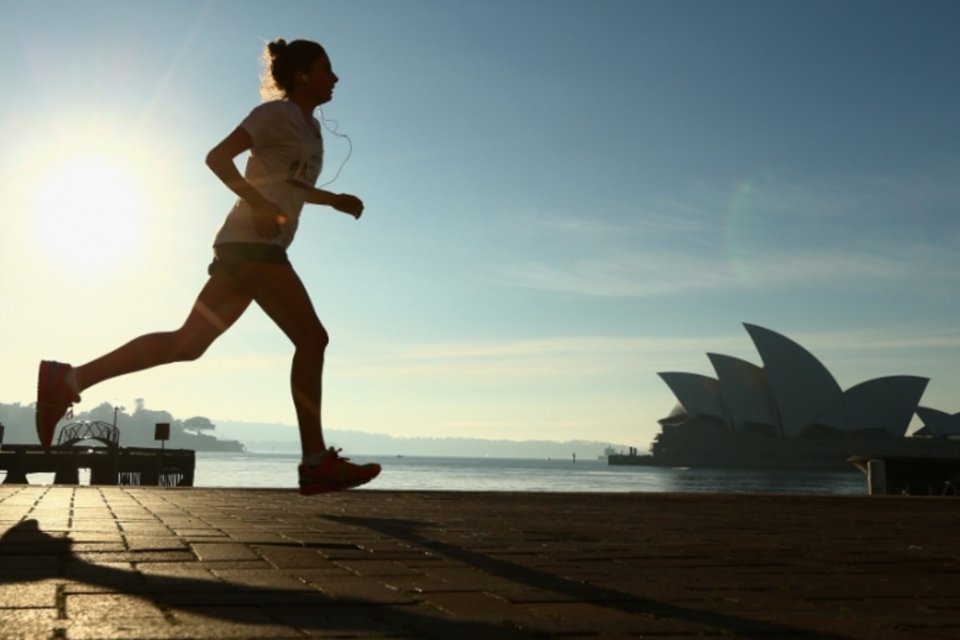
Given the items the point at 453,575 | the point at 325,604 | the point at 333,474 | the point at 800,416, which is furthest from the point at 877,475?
the point at 800,416

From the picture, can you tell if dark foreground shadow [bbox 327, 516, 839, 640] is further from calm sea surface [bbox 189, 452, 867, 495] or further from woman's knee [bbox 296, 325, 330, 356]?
calm sea surface [bbox 189, 452, 867, 495]

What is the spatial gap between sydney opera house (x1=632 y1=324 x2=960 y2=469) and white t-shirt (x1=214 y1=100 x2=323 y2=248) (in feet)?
212

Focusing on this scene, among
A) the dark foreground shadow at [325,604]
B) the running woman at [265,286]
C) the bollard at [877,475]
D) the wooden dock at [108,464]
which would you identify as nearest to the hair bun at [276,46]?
the running woman at [265,286]

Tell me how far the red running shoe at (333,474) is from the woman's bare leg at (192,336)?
65cm

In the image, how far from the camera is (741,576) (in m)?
2.52

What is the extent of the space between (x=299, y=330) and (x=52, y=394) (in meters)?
1.10

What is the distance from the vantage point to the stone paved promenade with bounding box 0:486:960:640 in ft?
5.49

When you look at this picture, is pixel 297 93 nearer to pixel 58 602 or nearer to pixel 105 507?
pixel 105 507

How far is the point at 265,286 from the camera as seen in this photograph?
3.71 metres

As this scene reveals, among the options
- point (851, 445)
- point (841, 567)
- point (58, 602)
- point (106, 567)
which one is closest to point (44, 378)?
point (106, 567)

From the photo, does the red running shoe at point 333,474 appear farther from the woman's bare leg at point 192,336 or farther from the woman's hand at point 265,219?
the woman's hand at point 265,219

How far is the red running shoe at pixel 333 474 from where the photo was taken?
3.80m

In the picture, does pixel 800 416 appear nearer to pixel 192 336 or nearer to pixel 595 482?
pixel 595 482

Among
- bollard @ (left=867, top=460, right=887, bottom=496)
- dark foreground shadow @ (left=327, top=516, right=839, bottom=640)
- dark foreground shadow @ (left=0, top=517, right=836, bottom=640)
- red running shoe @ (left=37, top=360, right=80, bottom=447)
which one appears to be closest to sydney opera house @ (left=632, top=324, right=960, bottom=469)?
bollard @ (left=867, top=460, right=887, bottom=496)
